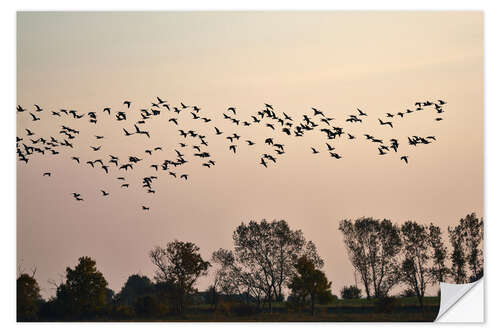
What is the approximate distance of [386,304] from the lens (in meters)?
28.4

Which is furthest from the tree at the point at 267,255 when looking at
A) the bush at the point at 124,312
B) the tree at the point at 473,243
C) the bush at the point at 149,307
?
the tree at the point at 473,243

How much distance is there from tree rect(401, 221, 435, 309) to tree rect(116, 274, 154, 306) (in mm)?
6301

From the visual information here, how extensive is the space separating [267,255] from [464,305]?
22.2 ft

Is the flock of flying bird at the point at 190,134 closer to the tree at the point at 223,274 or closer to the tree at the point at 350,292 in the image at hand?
the tree at the point at 223,274

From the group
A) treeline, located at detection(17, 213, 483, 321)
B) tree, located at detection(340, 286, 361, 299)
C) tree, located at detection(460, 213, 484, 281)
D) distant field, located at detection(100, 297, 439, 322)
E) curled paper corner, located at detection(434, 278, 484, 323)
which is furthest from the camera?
tree, located at detection(340, 286, 361, 299)

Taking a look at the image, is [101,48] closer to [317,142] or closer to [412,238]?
[317,142]

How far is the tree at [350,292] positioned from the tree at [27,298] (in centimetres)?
721

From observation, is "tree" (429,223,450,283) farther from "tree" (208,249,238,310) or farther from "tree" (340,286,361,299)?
"tree" (208,249,238,310)

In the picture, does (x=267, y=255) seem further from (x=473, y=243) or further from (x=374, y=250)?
(x=473, y=243)

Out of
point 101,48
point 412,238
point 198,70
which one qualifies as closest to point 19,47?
point 101,48

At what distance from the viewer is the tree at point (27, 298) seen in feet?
87.0

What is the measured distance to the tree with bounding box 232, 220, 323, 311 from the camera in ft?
96.7

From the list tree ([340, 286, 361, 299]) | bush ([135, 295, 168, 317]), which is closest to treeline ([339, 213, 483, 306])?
tree ([340, 286, 361, 299])
